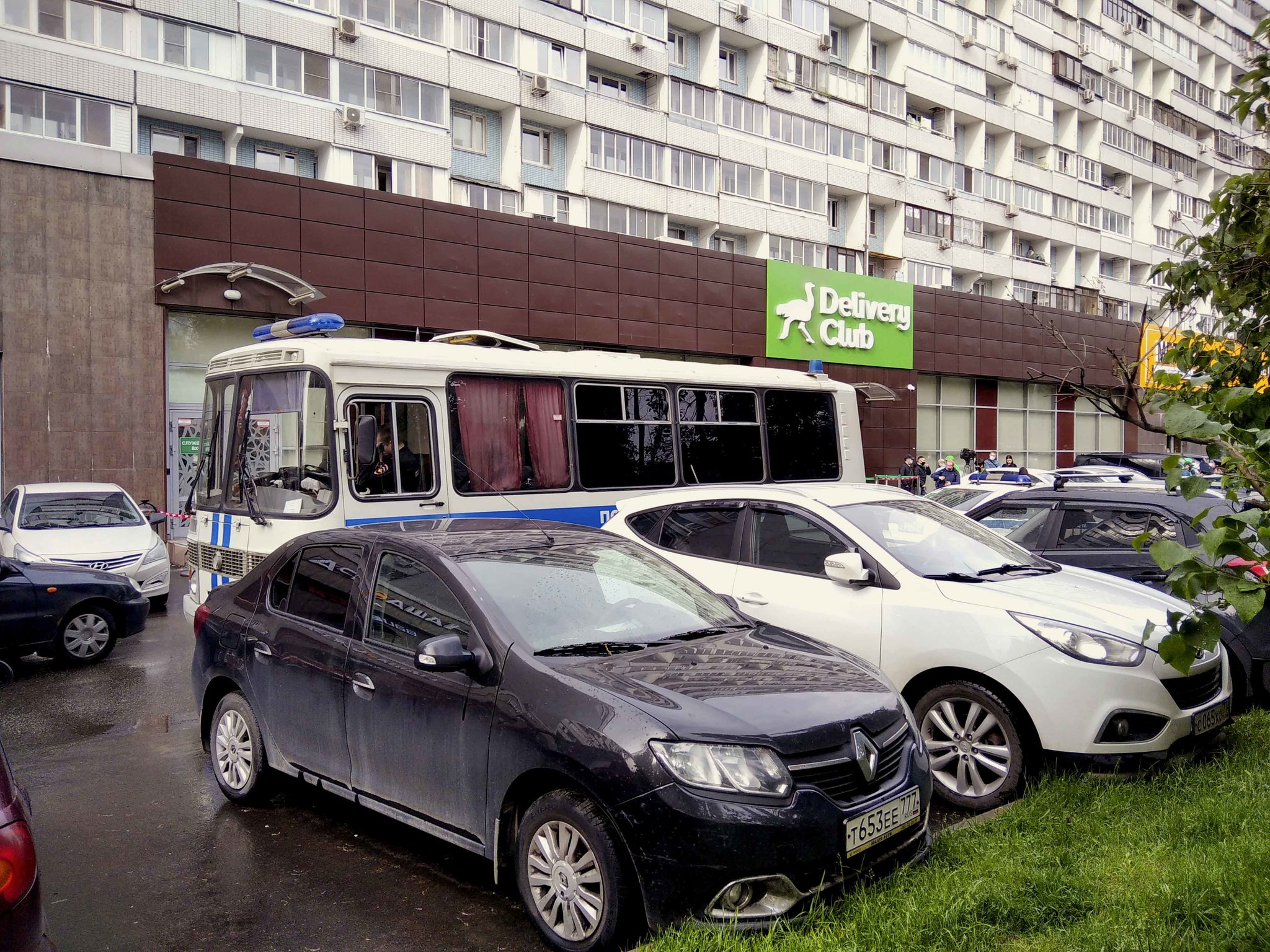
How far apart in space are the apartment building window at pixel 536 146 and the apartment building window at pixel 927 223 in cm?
1559

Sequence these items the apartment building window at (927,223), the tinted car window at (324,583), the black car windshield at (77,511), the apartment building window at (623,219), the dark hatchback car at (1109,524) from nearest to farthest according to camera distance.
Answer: the tinted car window at (324,583) → the dark hatchback car at (1109,524) → the black car windshield at (77,511) → the apartment building window at (623,219) → the apartment building window at (927,223)

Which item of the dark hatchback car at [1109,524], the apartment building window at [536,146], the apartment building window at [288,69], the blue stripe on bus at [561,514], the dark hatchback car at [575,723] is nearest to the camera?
the dark hatchback car at [575,723]

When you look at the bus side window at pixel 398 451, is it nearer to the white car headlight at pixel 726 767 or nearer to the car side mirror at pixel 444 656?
the car side mirror at pixel 444 656

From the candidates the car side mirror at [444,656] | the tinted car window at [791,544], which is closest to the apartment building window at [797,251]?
the tinted car window at [791,544]

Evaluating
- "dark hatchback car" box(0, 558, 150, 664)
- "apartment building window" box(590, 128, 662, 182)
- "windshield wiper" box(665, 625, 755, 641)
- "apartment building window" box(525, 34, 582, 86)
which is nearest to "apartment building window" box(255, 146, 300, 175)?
A: "apartment building window" box(525, 34, 582, 86)

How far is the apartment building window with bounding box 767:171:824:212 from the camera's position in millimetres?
33281

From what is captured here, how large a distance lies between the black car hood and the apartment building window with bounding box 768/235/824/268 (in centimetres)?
2957

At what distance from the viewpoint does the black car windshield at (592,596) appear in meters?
4.43

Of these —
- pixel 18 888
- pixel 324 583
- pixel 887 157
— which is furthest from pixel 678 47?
pixel 18 888

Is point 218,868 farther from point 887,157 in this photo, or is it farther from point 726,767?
point 887,157

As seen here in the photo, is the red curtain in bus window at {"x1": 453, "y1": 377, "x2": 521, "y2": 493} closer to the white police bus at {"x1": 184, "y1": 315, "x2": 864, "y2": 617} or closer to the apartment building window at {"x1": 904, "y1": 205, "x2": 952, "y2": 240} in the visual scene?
the white police bus at {"x1": 184, "y1": 315, "x2": 864, "y2": 617}

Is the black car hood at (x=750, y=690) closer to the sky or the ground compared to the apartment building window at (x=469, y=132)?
closer to the ground

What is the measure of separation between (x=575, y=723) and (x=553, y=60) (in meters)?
27.0

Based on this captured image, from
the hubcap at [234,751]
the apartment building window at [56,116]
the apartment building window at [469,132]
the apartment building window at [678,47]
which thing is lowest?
the hubcap at [234,751]
